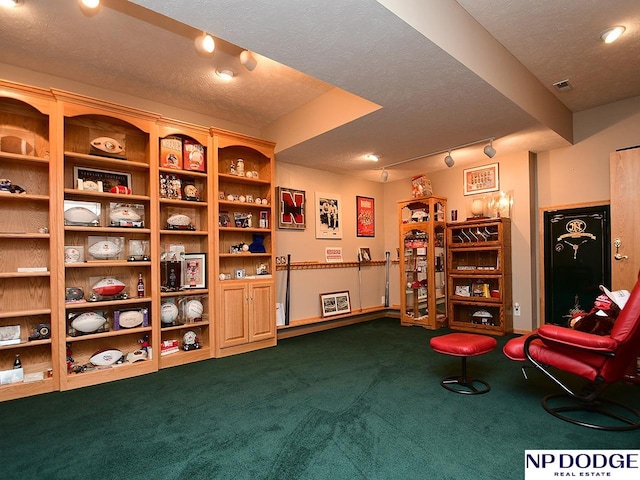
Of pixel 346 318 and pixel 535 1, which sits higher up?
pixel 535 1

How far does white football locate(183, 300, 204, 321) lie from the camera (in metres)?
4.09

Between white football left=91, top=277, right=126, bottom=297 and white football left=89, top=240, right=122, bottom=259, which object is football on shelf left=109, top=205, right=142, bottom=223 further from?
white football left=91, top=277, right=126, bottom=297

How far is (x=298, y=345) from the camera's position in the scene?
472cm

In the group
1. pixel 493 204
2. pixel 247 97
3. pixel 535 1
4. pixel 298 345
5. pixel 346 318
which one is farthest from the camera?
pixel 346 318

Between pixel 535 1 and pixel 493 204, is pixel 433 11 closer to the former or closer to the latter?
pixel 535 1


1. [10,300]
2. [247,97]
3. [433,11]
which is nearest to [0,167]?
[10,300]

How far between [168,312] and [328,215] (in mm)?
3008

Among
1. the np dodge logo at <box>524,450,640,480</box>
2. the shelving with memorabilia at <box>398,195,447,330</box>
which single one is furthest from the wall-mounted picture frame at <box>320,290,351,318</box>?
the np dodge logo at <box>524,450,640,480</box>

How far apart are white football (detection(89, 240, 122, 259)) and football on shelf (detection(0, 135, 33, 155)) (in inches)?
41.2

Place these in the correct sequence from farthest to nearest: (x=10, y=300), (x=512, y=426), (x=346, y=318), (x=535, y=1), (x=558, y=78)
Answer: (x=346, y=318) → (x=558, y=78) → (x=10, y=300) → (x=535, y=1) → (x=512, y=426)

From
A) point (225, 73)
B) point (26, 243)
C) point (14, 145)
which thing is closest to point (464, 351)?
point (225, 73)

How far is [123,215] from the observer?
3.71 meters

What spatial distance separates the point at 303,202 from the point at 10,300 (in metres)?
3.70

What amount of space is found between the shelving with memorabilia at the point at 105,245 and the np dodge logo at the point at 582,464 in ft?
11.4
